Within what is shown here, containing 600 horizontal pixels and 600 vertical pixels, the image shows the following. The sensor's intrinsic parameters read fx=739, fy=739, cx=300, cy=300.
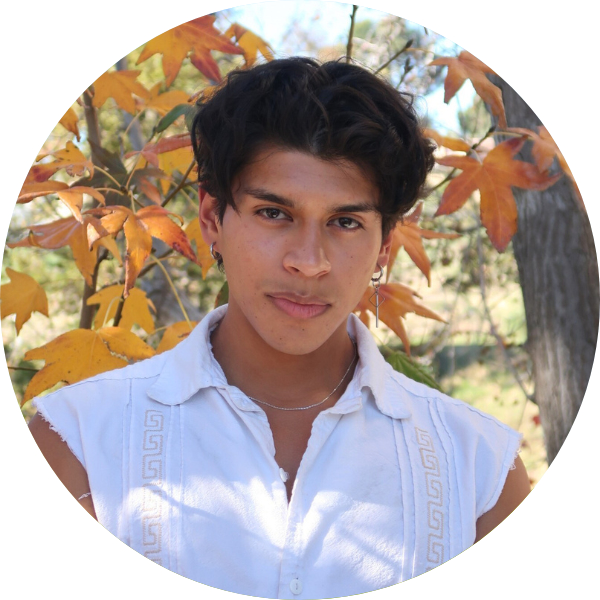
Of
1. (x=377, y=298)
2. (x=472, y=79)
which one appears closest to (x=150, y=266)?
(x=377, y=298)

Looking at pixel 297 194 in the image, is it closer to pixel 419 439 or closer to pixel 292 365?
pixel 292 365

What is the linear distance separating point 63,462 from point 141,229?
1.11ft

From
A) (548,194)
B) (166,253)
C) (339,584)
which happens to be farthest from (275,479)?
(548,194)

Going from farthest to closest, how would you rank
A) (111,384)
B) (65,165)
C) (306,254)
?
(65,165), (111,384), (306,254)

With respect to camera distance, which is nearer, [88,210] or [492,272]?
[88,210]

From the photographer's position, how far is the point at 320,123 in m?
0.87

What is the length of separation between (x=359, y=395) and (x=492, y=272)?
0.33m

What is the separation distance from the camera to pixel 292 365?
38.9 inches

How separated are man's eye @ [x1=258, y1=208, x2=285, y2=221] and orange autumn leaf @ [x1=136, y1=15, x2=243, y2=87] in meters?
0.30

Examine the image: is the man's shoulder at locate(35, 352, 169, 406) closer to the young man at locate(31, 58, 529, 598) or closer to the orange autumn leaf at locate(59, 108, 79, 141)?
the young man at locate(31, 58, 529, 598)

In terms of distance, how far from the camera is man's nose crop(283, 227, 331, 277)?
2.84ft

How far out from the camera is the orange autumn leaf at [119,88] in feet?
3.65

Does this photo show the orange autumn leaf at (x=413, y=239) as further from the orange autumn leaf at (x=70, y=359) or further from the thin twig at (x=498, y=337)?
the orange autumn leaf at (x=70, y=359)

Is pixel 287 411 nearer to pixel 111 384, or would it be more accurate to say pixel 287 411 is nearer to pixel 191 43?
pixel 111 384
